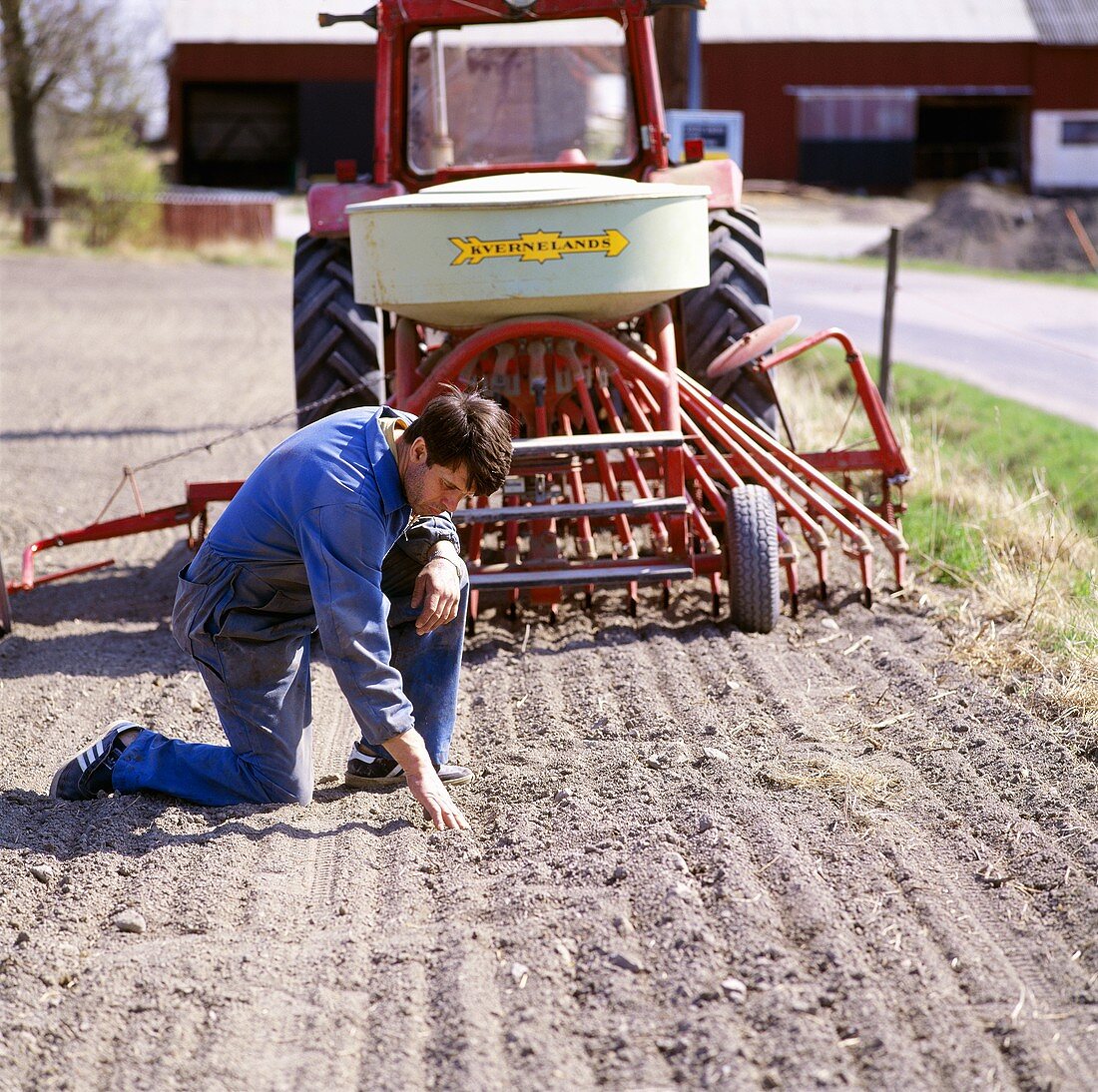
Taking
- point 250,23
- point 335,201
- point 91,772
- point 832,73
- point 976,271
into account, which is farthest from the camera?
point 250,23

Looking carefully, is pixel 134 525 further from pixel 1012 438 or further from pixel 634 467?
pixel 1012 438

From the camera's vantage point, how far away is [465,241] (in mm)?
4750

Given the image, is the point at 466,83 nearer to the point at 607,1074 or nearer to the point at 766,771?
the point at 766,771

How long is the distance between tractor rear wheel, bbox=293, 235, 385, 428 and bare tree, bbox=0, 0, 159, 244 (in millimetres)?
20508

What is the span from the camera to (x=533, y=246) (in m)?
4.75

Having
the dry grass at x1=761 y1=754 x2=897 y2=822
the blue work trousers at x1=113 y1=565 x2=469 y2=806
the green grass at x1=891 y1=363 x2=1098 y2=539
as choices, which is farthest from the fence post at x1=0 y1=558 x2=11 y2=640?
the green grass at x1=891 y1=363 x2=1098 y2=539

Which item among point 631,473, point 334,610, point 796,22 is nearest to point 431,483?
point 334,610

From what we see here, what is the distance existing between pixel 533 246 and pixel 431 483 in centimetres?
183

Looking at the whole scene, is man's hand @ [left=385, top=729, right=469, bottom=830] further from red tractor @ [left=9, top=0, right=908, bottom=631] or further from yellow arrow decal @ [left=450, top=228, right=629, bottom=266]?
yellow arrow decal @ [left=450, top=228, right=629, bottom=266]

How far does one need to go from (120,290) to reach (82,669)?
15102 mm

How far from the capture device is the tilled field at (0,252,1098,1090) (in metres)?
2.63

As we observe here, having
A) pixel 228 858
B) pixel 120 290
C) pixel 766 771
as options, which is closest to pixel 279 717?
pixel 228 858

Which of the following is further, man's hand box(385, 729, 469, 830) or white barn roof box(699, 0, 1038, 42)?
white barn roof box(699, 0, 1038, 42)

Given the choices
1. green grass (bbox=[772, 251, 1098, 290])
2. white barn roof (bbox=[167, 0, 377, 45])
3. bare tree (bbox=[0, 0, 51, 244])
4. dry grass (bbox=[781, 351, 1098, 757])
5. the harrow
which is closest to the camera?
dry grass (bbox=[781, 351, 1098, 757])
